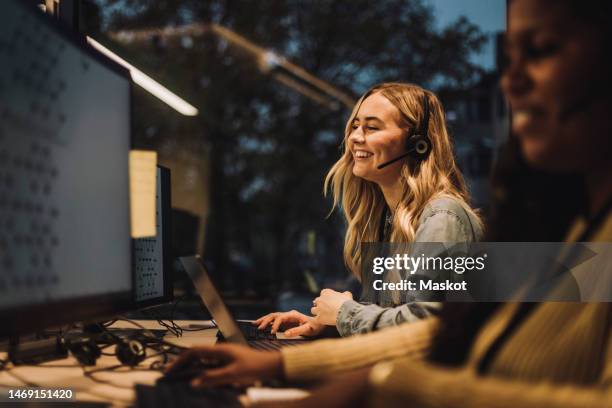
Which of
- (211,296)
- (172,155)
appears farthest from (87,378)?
(172,155)

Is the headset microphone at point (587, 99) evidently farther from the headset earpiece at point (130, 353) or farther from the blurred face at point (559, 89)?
the headset earpiece at point (130, 353)

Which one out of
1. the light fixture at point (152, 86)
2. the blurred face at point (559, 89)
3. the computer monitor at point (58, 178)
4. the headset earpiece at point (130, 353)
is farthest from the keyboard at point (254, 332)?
the blurred face at point (559, 89)

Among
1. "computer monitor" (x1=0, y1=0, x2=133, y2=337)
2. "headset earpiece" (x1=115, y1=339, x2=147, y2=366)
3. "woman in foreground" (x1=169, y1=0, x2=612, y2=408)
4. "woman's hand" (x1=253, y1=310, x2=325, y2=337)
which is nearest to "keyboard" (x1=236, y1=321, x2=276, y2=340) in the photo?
"woman's hand" (x1=253, y1=310, x2=325, y2=337)

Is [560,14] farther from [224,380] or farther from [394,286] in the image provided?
[394,286]

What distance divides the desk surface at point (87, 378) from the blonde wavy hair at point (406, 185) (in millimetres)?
799

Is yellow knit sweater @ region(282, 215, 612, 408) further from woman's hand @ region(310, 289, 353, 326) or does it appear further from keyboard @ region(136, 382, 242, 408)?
woman's hand @ region(310, 289, 353, 326)

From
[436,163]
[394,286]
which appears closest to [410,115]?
[436,163]

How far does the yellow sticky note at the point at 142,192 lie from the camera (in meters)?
1.17

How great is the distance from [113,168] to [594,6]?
Answer: 2.65 feet

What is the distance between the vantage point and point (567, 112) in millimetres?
667

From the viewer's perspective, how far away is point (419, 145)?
1711 millimetres

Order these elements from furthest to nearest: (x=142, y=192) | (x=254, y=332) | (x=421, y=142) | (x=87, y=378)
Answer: (x=421, y=142), (x=254, y=332), (x=142, y=192), (x=87, y=378)

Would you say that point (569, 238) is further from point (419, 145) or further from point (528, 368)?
point (419, 145)

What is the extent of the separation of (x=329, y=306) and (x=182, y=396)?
650 millimetres
